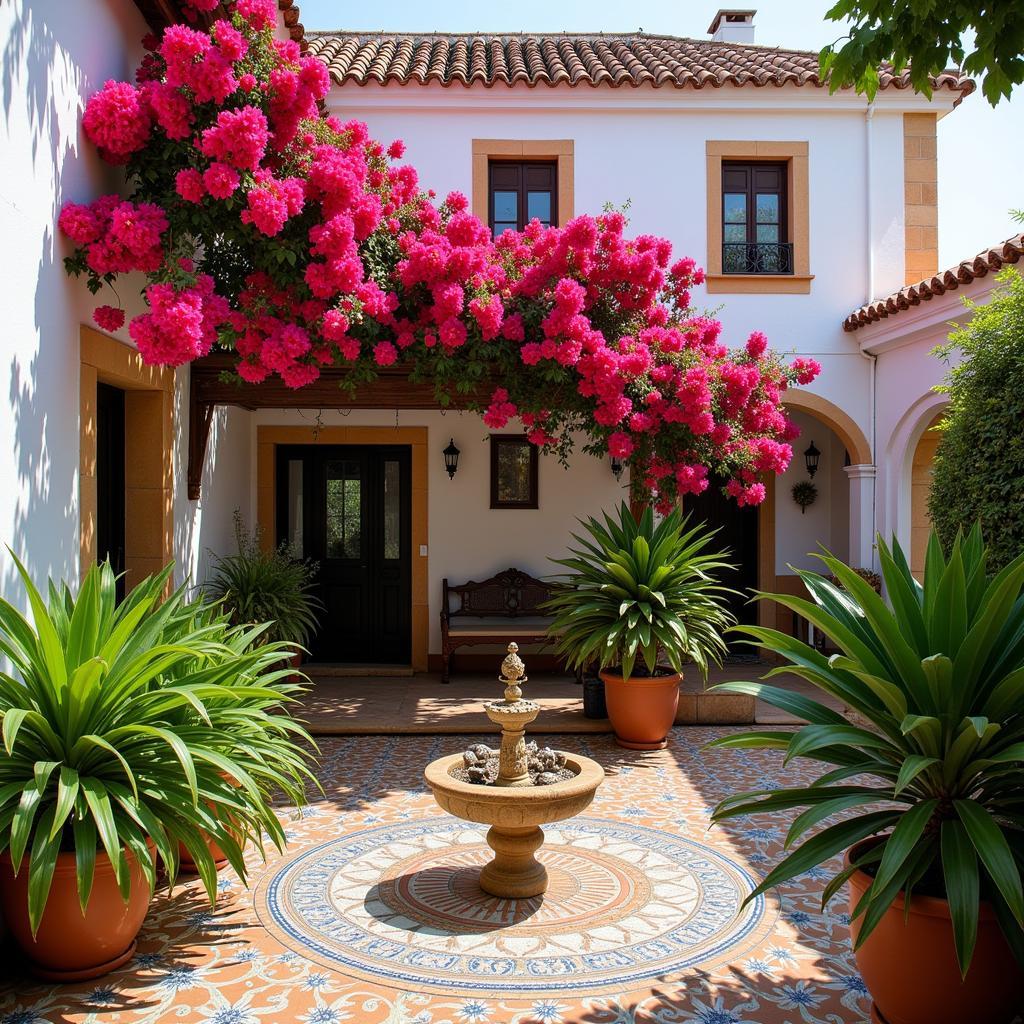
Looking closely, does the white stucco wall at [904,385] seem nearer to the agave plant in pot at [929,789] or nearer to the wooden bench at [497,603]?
the wooden bench at [497,603]

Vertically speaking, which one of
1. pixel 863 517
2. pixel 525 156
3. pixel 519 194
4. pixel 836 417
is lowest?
pixel 863 517

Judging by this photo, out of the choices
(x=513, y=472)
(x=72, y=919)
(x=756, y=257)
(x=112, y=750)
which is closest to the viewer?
(x=112, y=750)

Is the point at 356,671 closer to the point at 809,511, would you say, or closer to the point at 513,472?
the point at 513,472

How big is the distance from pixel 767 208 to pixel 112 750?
8941mm

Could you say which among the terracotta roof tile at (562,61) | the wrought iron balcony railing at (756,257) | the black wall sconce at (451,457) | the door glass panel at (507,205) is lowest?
the black wall sconce at (451,457)

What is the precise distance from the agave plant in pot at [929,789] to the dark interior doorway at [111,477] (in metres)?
4.65

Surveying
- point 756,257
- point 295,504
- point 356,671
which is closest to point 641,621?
point 356,671

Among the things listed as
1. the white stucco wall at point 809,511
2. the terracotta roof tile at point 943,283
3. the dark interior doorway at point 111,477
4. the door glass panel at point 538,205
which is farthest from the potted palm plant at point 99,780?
the white stucco wall at point 809,511

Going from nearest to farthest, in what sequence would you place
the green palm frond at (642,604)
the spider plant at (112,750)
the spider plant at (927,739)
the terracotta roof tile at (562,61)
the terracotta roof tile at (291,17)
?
the spider plant at (927,739)
the spider plant at (112,750)
the green palm frond at (642,604)
the terracotta roof tile at (291,17)
the terracotta roof tile at (562,61)

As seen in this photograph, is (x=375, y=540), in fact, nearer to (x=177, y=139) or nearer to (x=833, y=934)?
(x=177, y=139)

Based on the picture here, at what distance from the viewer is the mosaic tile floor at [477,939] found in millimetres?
3439

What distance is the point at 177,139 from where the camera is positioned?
528 centimetres

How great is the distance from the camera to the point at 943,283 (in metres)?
7.91

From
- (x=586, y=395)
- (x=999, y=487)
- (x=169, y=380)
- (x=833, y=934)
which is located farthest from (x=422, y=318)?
(x=833, y=934)
